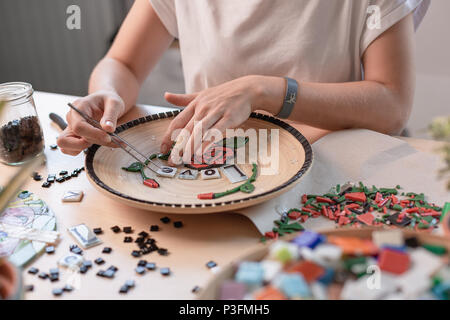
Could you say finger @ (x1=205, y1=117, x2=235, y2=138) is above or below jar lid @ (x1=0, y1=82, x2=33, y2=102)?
below

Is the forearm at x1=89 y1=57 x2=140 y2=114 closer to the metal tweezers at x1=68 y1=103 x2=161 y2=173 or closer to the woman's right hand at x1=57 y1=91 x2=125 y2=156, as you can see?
the woman's right hand at x1=57 y1=91 x2=125 y2=156

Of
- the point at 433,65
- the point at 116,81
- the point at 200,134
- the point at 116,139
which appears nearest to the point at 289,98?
the point at 200,134

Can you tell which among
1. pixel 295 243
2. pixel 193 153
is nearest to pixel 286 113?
pixel 193 153

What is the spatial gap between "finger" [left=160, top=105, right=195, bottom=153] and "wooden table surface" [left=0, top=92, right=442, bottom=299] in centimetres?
17

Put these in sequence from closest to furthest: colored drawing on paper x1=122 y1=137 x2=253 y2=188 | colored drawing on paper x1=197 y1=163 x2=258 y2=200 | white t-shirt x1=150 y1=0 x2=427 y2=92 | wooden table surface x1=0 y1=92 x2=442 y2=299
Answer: wooden table surface x1=0 y1=92 x2=442 y2=299 < colored drawing on paper x1=197 y1=163 x2=258 y2=200 < colored drawing on paper x1=122 y1=137 x2=253 y2=188 < white t-shirt x1=150 y1=0 x2=427 y2=92

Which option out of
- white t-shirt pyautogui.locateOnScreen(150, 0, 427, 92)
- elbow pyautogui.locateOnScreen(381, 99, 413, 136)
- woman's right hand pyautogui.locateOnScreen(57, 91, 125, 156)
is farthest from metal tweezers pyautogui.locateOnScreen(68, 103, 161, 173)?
elbow pyautogui.locateOnScreen(381, 99, 413, 136)

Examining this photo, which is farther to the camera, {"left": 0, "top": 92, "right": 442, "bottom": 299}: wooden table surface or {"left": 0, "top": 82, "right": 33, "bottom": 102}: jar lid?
{"left": 0, "top": 82, "right": 33, "bottom": 102}: jar lid

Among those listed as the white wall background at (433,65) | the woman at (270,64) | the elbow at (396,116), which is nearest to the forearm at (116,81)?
the woman at (270,64)

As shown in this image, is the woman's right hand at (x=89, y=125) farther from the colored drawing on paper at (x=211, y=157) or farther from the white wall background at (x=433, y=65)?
the white wall background at (x=433, y=65)

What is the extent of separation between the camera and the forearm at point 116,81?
1239mm

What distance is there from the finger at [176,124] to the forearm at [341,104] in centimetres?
15

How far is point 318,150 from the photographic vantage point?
99cm

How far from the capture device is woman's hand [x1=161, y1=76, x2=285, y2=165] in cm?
93

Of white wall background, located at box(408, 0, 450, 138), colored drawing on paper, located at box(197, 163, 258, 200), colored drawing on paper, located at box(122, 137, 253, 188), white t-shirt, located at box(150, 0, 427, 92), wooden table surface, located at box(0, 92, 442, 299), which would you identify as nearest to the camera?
wooden table surface, located at box(0, 92, 442, 299)
